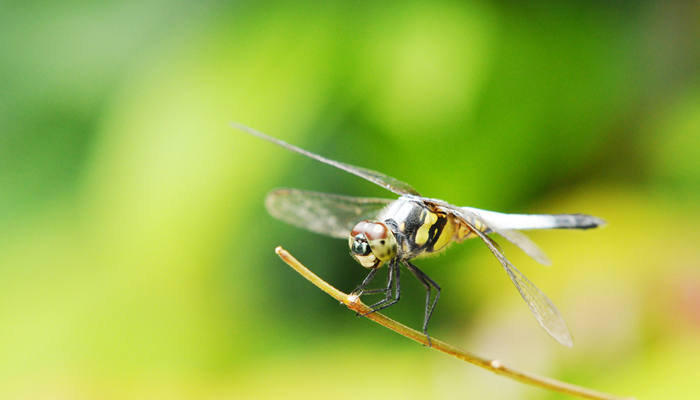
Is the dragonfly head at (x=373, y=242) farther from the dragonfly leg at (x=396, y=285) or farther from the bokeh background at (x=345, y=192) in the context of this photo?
the bokeh background at (x=345, y=192)

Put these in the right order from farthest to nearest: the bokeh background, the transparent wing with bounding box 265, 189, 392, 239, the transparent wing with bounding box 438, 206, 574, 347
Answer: the bokeh background, the transparent wing with bounding box 265, 189, 392, 239, the transparent wing with bounding box 438, 206, 574, 347

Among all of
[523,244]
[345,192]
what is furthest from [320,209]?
[345,192]

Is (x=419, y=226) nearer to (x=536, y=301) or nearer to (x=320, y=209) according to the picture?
(x=536, y=301)

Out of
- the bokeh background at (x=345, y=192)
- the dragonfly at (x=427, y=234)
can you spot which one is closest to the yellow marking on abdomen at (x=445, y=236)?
the dragonfly at (x=427, y=234)

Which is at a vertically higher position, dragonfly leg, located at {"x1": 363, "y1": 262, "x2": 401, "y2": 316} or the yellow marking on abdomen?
the yellow marking on abdomen

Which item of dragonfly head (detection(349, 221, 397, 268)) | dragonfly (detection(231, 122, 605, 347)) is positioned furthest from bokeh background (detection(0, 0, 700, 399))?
dragonfly head (detection(349, 221, 397, 268))

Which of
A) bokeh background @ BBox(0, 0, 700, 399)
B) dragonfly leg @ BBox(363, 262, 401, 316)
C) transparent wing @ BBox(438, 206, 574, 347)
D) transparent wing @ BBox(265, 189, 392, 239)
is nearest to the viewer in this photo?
transparent wing @ BBox(438, 206, 574, 347)

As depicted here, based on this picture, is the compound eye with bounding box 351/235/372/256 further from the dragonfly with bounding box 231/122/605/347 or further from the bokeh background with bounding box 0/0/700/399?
the bokeh background with bounding box 0/0/700/399
